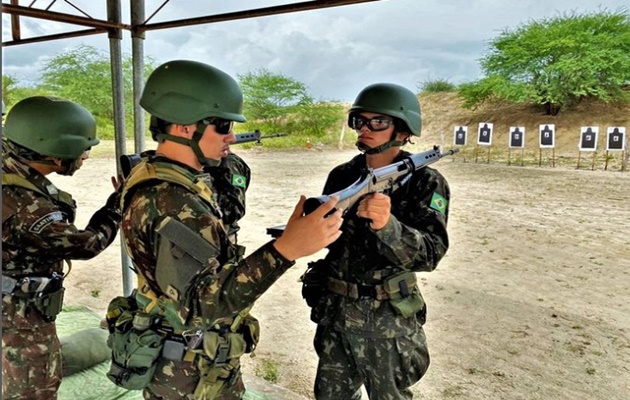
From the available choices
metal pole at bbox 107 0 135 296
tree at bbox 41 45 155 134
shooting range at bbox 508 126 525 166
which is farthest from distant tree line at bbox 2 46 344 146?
metal pole at bbox 107 0 135 296

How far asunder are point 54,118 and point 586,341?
439 cm

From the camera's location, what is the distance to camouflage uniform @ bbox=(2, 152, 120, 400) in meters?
1.79

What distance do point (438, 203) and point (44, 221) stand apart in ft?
4.82

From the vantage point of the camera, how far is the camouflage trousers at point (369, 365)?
5.89ft

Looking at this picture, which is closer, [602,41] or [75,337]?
[75,337]

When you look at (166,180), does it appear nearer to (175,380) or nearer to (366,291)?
(175,380)

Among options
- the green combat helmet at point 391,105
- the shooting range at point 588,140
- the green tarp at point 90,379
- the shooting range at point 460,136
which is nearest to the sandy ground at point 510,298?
the green tarp at point 90,379

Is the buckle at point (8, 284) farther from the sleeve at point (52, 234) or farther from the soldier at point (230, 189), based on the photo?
the soldier at point (230, 189)

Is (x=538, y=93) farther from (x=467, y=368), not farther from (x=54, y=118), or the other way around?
(x=54, y=118)

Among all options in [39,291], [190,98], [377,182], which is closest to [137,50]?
[39,291]

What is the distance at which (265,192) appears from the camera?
1213cm

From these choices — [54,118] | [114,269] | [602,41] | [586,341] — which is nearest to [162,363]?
[54,118]

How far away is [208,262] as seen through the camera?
3.72 feet

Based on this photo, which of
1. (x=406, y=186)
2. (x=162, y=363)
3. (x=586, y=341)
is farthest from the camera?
(x=586, y=341)
